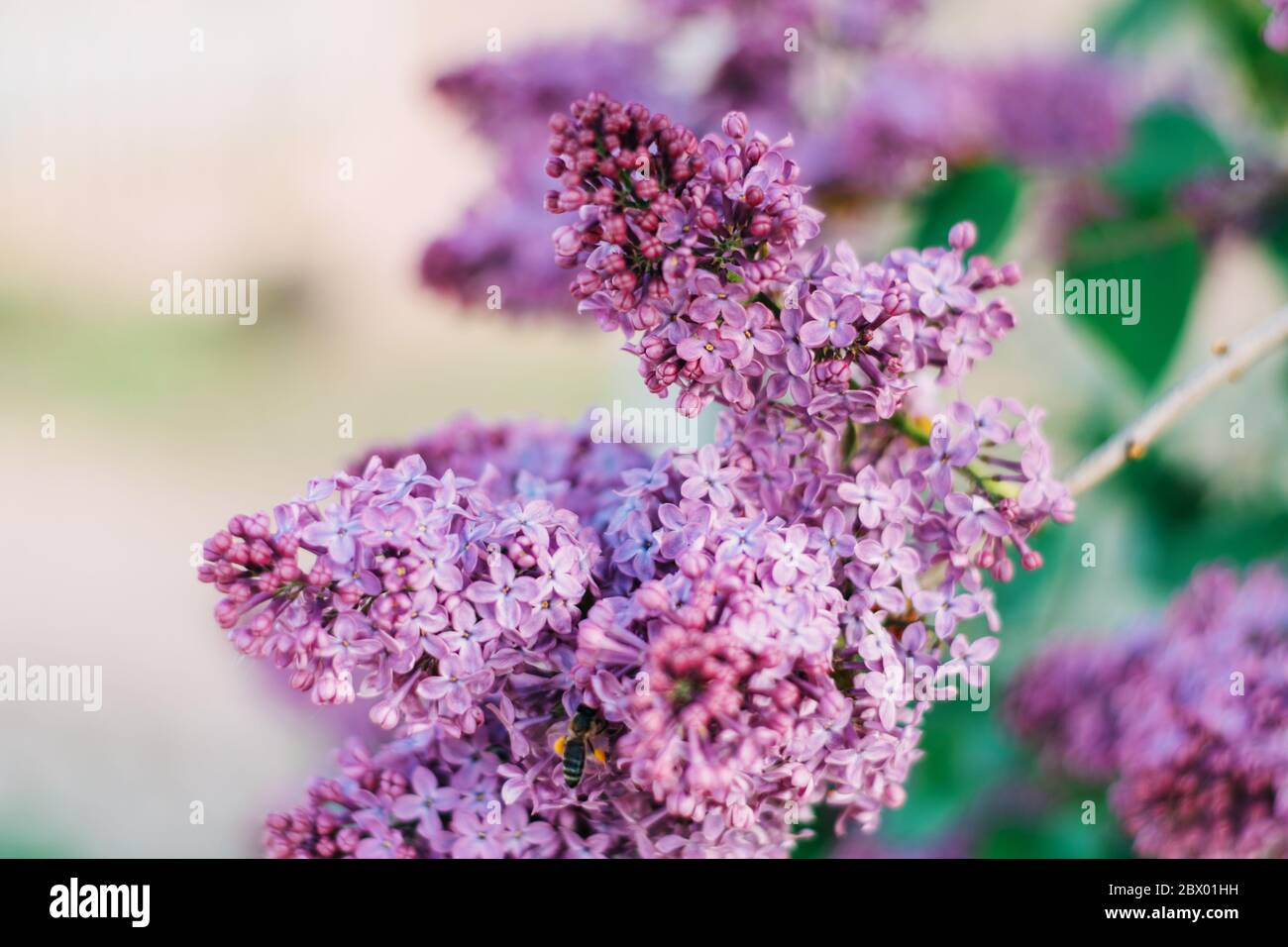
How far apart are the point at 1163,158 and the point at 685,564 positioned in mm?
812

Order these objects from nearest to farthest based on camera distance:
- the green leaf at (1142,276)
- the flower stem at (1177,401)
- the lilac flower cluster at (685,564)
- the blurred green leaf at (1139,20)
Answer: the lilac flower cluster at (685,564), the flower stem at (1177,401), the green leaf at (1142,276), the blurred green leaf at (1139,20)

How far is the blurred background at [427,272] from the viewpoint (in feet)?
3.48

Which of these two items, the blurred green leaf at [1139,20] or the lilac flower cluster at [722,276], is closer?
the lilac flower cluster at [722,276]

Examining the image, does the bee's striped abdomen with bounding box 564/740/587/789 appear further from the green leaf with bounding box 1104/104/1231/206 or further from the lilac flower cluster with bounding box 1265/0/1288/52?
the green leaf with bounding box 1104/104/1231/206

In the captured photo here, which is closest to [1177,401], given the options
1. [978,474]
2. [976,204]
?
[978,474]

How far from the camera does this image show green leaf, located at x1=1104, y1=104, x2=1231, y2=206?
3.44 feet

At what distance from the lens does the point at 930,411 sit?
0.60 meters

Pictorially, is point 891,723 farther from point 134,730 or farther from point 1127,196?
→ point 134,730

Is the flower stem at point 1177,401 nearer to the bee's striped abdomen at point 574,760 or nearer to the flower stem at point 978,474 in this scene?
the flower stem at point 978,474

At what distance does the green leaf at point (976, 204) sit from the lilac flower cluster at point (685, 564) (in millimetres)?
479

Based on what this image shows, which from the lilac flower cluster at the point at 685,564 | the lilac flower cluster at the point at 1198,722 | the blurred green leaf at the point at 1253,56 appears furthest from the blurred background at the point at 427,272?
the lilac flower cluster at the point at 685,564

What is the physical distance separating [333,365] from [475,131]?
1.04 m

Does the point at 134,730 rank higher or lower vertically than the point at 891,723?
lower
